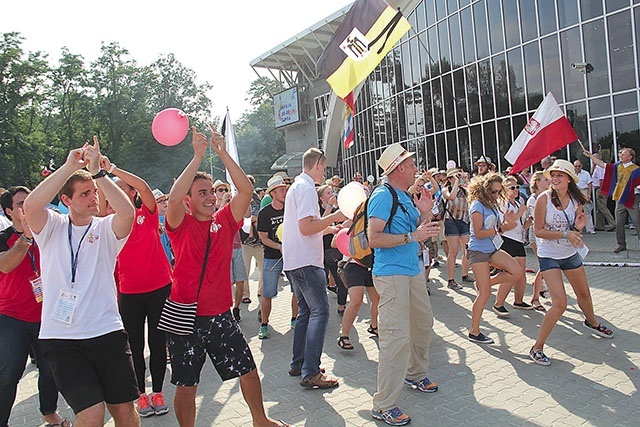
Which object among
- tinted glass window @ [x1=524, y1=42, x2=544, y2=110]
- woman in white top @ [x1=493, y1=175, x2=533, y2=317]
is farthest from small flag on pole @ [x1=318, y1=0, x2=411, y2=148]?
tinted glass window @ [x1=524, y1=42, x2=544, y2=110]

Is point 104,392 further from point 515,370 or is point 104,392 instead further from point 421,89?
point 421,89

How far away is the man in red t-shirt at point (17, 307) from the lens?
3.89 meters

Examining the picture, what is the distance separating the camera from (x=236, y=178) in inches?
142

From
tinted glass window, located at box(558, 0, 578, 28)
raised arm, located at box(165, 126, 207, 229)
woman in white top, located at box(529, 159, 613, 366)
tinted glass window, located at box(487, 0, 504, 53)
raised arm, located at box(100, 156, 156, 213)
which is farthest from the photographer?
tinted glass window, located at box(487, 0, 504, 53)

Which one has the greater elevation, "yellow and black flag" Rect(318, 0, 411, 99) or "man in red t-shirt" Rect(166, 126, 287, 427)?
"yellow and black flag" Rect(318, 0, 411, 99)

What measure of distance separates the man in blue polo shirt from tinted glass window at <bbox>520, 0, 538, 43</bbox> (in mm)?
15351

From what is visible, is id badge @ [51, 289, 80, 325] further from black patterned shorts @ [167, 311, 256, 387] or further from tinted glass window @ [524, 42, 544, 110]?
tinted glass window @ [524, 42, 544, 110]

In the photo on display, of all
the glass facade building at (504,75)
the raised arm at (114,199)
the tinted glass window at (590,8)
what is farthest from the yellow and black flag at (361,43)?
the tinted glass window at (590,8)

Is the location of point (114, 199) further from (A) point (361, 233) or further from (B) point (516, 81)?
(B) point (516, 81)

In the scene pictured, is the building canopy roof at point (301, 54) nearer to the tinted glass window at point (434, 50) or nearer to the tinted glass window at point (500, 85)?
the tinted glass window at point (434, 50)

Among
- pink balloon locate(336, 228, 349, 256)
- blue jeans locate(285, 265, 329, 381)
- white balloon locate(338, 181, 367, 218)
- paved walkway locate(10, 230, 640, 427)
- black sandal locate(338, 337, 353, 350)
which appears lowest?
paved walkway locate(10, 230, 640, 427)

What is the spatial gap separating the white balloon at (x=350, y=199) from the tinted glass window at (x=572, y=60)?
13.7m

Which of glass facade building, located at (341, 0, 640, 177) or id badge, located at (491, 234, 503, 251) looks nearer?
id badge, located at (491, 234, 503, 251)

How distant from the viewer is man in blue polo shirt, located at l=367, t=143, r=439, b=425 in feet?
13.5
